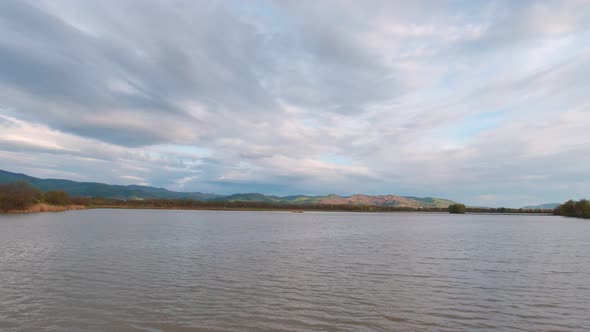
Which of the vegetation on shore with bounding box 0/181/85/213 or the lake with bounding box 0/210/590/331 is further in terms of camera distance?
the vegetation on shore with bounding box 0/181/85/213

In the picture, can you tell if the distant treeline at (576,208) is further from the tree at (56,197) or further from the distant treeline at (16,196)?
the tree at (56,197)

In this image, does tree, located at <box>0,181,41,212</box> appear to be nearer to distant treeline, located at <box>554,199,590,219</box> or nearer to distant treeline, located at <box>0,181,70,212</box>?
distant treeline, located at <box>0,181,70,212</box>

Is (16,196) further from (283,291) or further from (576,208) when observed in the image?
(576,208)

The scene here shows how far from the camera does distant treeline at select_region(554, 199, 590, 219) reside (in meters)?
155

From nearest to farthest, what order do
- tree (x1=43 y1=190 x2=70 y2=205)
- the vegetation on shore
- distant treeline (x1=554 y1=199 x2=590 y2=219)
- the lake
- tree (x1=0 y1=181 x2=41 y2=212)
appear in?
the lake → tree (x1=0 y1=181 x2=41 y2=212) → the vegetation on shore → tree (x1=43 y1=190 x2=70 y2=205) → distant treeline (x1=554 y1=199 x2=590 y2=219)

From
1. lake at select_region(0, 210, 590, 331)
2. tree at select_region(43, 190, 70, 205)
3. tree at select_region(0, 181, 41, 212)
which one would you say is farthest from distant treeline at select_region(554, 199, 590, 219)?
tree at select_region(43, 190, 70, 205)

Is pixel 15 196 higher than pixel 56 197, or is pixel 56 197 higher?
pixel 56 197

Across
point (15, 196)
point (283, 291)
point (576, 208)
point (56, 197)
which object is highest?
point (576, 208)

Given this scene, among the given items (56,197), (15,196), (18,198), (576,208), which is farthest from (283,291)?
(576,208)

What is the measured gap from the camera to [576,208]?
17238 centimetres

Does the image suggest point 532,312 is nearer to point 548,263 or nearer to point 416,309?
point 416,309

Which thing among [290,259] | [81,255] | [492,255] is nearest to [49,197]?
[81,255]

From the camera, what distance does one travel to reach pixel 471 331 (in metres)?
12.0

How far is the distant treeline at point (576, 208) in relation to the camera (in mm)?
154575
